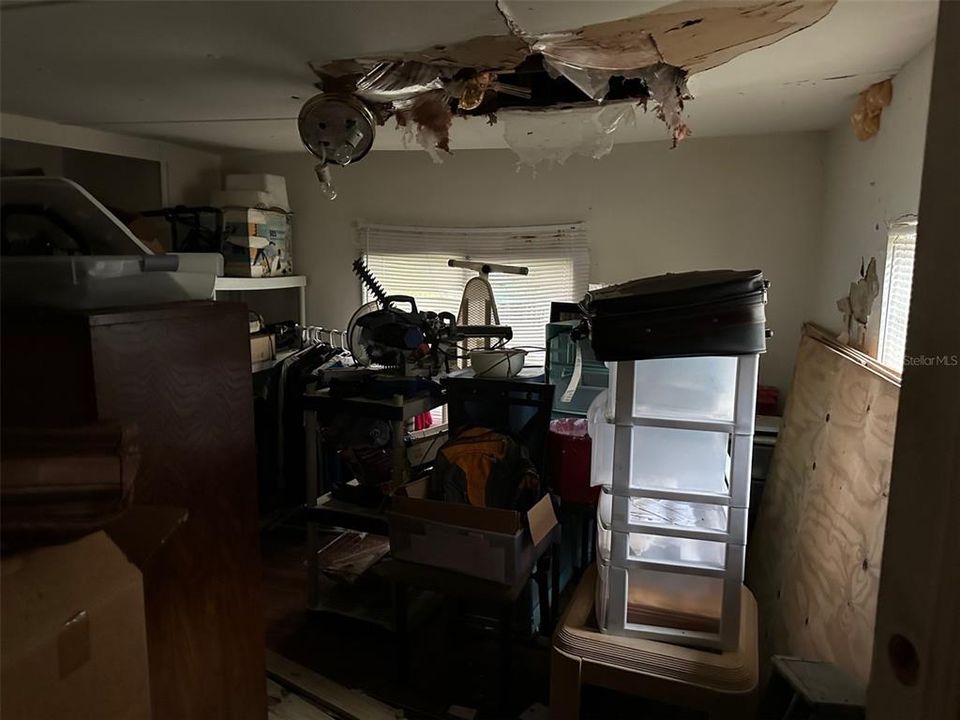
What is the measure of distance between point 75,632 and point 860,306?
2455mm

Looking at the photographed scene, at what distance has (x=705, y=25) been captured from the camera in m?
1.50

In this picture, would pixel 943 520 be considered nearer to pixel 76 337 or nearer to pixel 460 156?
pixel 76 337

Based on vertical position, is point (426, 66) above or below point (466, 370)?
above

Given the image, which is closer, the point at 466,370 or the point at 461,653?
the point at 461,653

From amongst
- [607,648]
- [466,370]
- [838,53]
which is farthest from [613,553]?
[838,53]

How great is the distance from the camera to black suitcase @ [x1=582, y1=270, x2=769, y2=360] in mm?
1633

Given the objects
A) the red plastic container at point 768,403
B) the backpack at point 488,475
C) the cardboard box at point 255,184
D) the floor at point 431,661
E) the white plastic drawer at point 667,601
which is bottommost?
the floor at point 431,661

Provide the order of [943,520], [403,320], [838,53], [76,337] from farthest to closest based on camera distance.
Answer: [403,320]
[838,53]
[76,337]
[943,520]

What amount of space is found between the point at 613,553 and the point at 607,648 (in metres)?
0.27

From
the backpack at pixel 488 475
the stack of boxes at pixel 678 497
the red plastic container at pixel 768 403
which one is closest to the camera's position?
the stack of boxes at pixel 678 497

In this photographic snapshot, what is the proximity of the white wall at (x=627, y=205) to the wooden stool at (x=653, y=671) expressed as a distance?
6.23 feet

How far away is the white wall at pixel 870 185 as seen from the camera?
1.80m

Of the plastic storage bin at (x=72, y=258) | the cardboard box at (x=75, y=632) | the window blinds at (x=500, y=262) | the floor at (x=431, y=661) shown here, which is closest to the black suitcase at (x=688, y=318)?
the plastic storage bin at (x=72, y=258)

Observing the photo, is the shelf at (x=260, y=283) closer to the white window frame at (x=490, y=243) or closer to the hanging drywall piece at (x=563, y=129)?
the white window frame at (x=490, y=243)
